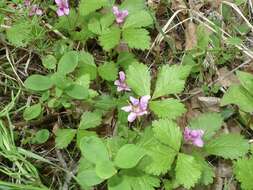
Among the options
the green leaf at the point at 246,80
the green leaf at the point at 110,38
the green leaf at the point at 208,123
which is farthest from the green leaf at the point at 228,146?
the green leaf at the point at 110,38

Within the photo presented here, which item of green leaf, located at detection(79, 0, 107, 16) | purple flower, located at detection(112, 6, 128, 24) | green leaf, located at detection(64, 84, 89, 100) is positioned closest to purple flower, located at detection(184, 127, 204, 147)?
green leaf, located at detection(64, 84, 89, 100)

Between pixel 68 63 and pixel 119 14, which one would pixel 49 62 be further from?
pixel 119 14

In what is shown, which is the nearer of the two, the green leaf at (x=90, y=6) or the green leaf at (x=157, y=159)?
the green leaf at (x=157, y=159)

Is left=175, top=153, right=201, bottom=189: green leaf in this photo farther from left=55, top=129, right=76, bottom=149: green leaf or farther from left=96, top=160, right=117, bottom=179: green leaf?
left=55, top=129, right=76, bottom=149: green leaf

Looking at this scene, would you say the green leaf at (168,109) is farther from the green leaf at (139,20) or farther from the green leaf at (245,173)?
the green leaf at (139,20)

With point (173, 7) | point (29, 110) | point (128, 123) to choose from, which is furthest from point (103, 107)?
point (173, 7)

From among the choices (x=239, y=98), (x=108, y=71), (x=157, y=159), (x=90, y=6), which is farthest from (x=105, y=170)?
(x=90, y=6)
